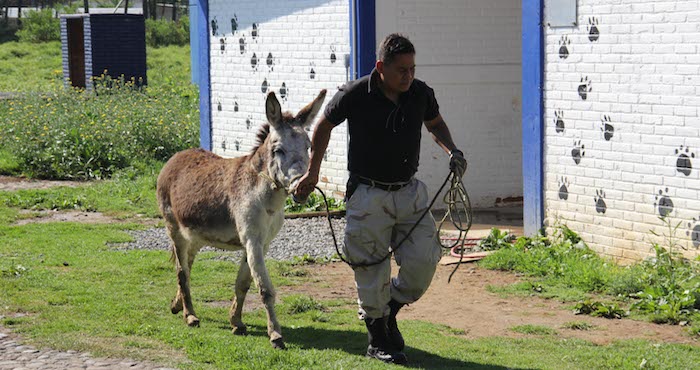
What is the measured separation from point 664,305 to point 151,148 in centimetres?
1134

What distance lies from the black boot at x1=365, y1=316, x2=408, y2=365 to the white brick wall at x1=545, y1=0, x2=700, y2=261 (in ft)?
11.4

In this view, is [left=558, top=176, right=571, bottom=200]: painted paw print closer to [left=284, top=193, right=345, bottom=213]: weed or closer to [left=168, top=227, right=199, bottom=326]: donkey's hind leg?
[left=284, top=193, right=345, bottom=213]: weed

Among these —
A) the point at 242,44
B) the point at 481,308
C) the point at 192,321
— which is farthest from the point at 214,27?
the point at 192,321

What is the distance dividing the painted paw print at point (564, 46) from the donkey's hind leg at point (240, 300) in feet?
14.4

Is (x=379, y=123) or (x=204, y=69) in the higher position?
(x=204, y=69)

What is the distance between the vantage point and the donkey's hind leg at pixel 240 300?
7734 mm

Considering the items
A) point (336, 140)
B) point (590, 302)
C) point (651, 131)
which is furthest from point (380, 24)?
point (590, 302)

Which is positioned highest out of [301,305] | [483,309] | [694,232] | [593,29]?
[593,29]

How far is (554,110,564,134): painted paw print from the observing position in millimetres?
10664

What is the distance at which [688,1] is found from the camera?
9055 millimetres

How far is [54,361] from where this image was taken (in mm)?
6934

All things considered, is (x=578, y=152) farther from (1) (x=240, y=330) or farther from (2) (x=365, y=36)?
(1) (x=240, y=330)

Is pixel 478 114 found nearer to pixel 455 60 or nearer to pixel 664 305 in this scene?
pixel 455 60

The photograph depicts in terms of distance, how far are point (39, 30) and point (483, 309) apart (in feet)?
128
